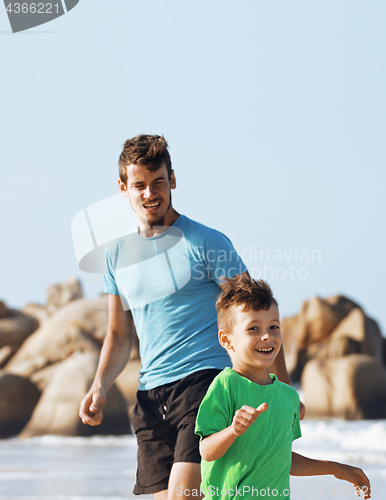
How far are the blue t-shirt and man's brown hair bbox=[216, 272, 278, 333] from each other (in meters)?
0.38

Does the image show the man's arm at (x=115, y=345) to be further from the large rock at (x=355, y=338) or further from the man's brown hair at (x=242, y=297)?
the large rock at (x=355, y=338)

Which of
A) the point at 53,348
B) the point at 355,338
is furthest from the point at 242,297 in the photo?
the point at 355,338

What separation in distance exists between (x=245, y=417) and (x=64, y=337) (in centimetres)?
1517

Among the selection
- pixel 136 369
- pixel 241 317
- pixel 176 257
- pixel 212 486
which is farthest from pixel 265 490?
pixel 136 369

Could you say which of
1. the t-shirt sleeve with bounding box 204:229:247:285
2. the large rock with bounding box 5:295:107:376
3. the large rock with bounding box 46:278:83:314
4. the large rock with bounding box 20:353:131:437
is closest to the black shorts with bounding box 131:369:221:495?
the t-shirt sleeve with bounding box 204:229:247:285

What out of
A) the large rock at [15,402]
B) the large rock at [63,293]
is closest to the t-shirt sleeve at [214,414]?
the large rock at [15,402]

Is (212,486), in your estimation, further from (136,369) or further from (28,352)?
(28,352)

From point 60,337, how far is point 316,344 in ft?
24.9

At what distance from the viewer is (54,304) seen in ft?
69.6

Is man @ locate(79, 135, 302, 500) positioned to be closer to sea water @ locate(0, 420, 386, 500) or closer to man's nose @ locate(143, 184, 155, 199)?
man's nose @ locate(143, 184, 155, 199)

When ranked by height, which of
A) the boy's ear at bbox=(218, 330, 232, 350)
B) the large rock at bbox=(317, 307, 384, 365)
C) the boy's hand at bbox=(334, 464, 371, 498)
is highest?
the boy's ear at bbox=(218, 330, 232, 350)

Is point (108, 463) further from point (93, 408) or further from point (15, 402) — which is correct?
point (93, 408)

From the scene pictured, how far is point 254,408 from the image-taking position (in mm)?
2223

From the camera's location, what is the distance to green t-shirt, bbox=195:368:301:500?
2287mm
